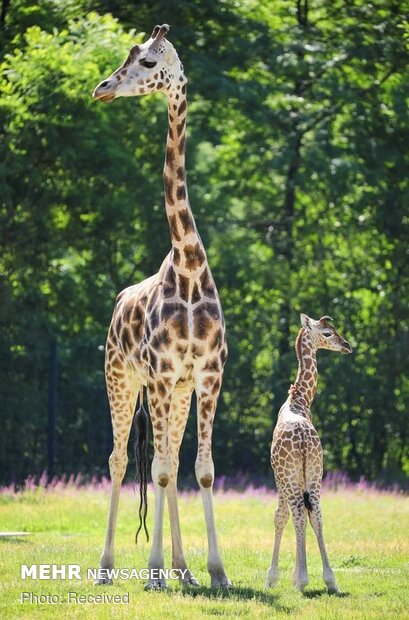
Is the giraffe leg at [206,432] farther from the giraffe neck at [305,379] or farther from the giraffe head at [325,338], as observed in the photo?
the giraffe head at [325,338]

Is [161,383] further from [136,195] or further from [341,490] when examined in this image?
[136,195]

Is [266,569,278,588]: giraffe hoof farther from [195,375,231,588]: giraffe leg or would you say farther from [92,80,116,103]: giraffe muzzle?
[92,80,116,103]: giraffe muzzle

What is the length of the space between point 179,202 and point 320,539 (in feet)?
10.2

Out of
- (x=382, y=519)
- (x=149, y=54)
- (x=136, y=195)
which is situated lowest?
(x=382, y=519)

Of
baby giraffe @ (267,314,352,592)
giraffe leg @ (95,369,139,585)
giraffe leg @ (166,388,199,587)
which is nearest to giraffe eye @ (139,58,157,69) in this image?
giraffe leg @ (166,388,199,587)

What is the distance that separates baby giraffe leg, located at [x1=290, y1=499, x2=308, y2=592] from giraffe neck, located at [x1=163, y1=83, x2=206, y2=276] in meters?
2.19

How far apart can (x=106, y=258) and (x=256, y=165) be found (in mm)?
3400

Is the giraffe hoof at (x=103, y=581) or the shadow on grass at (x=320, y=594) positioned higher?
the shadow on grass at (x=320, y=594)

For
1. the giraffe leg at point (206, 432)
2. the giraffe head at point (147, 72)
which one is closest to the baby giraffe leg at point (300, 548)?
the giraffe leg at point (206, 432)

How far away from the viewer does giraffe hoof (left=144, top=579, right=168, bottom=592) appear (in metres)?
11.5

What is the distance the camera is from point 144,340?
12102 millimetres

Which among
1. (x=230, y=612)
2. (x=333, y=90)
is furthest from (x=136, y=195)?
(x=230, y=612)

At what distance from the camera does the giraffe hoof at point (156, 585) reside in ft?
37.7

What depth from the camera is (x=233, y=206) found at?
88.5ft
